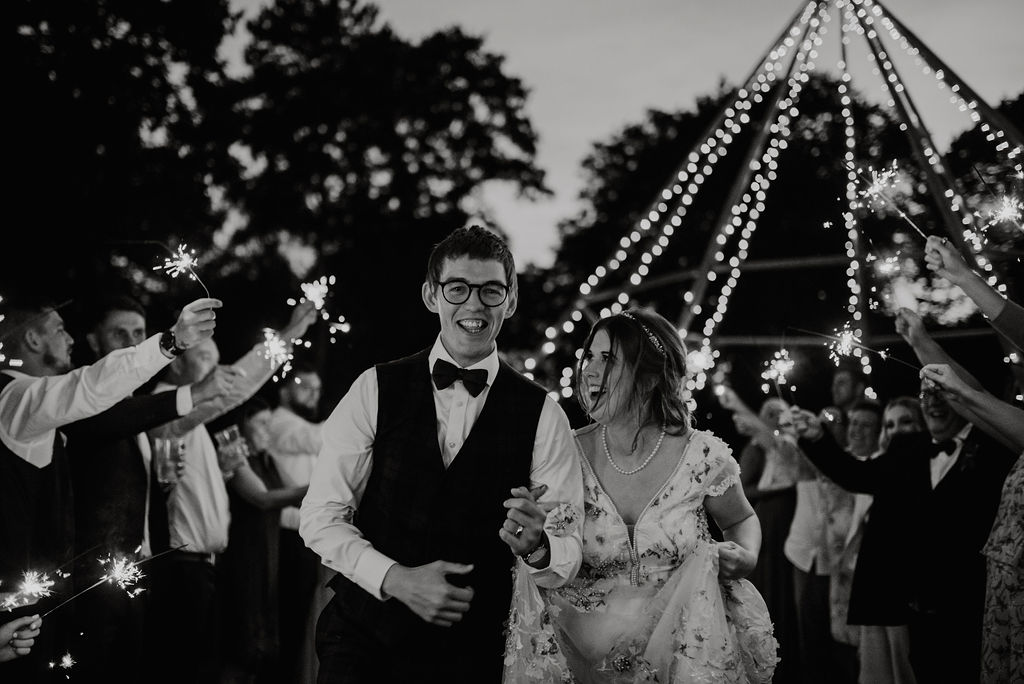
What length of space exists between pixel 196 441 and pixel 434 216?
15.0 m

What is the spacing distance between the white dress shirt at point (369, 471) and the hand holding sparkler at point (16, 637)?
97 centimetres

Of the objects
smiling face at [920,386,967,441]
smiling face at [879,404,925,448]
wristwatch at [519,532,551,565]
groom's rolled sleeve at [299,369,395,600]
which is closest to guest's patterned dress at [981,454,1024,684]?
smiling face at [920,386,967,441]

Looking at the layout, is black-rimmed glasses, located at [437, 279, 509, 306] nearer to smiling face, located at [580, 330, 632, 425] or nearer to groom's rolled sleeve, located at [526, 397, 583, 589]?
groom's rolled sleeve, located at [526, 397, 583, 589]

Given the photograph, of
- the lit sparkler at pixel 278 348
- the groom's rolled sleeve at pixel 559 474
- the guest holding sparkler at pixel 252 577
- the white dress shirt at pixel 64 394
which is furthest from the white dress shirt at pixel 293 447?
the groom's rolled sleeve at pixel 559 474

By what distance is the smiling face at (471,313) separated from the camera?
3.07 m

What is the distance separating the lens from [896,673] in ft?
16.1

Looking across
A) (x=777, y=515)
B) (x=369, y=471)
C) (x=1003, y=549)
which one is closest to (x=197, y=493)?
(x=369, y=471)

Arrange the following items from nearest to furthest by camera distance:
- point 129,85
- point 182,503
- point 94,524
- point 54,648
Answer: point 54,648, point 94,524, point 182,503, point 129,85

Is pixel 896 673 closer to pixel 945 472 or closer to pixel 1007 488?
pixel 945 472

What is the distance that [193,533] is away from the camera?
4965 mm

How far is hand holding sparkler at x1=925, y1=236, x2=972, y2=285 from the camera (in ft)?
11.7

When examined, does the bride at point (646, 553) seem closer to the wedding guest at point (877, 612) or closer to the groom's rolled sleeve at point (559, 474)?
the groom's rolled sleeve at point (559, 474)

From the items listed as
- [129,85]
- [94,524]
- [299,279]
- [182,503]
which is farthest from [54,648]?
[299,279]

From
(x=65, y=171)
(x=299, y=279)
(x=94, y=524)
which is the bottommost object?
(x=94, y=524)
